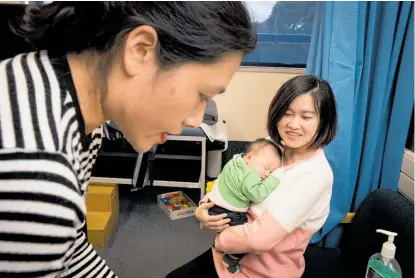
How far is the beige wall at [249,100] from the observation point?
2449mm

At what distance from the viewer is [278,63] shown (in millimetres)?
2518

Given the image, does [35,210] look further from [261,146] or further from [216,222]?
[261,146]

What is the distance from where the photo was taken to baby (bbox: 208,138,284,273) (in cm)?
115

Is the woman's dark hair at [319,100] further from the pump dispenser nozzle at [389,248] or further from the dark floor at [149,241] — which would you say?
the dark floor at [149,241]

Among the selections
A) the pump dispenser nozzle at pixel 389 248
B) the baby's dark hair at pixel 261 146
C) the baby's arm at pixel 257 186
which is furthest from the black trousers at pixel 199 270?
the pump dispenser nozzle at pixel 389 248

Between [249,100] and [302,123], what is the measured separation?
140cm

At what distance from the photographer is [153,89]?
566 millimetres

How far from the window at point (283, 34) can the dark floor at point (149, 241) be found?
1.17 m

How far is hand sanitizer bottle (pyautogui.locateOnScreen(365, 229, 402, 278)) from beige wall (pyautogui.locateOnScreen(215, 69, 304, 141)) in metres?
1.52

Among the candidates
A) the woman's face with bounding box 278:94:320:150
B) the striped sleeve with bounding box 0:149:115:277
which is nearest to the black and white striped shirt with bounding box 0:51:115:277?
the striped sleeve with bounding box 0:149:115:277

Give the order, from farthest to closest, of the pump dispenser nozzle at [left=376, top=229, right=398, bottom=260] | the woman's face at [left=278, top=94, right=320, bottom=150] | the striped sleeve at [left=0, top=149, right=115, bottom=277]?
1. the woman's face at [left=278, top=94, right=320, bottom=150]
2. the pump dispenser nozzle at [left=376, top=229, right=398, bottom=260]
3. the striped sleeve at [left=0, top=149, right=115, bottom=277]

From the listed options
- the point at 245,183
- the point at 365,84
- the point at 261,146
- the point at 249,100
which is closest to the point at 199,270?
the point at 245,183

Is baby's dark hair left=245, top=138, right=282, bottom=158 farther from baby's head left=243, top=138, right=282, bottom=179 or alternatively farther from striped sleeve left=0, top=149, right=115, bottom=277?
striped sleeve left=0, top=149, right=115, bottom=277

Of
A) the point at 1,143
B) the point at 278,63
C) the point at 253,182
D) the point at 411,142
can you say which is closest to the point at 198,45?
the point at 1,143
